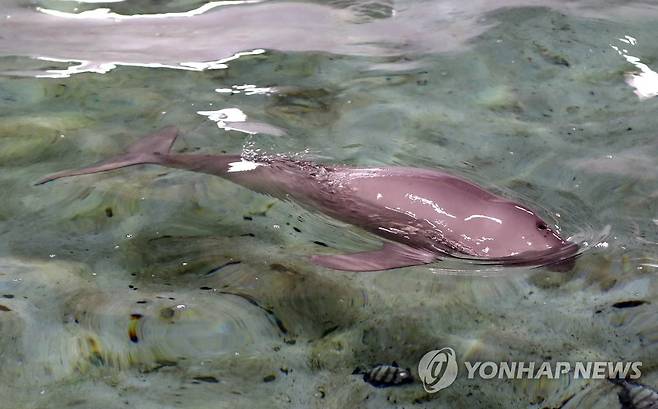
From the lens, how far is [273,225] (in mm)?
3742

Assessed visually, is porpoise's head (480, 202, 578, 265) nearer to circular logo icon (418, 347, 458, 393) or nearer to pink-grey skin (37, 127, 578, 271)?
pink-grey skin (37, 127, 578, 271)

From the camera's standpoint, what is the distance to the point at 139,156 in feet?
13.9

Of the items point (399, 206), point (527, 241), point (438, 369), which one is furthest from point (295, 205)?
point (438, 369)

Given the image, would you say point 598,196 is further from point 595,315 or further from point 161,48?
point 161,48

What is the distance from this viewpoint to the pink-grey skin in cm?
351

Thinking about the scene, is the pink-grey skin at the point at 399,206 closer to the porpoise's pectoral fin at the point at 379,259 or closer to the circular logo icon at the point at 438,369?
the porpoise's pectoral fin at the point at 379,259

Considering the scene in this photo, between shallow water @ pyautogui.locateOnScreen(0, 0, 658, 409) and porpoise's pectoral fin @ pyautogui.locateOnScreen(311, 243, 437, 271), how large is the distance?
0.18 feet

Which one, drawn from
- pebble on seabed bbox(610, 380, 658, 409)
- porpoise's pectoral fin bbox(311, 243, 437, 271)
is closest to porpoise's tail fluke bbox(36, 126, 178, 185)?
porpoise's pectoral fin bbox(311, 243, 437, 271)

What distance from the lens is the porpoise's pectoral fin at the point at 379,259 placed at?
336 centimetres

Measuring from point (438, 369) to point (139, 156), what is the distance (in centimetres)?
209

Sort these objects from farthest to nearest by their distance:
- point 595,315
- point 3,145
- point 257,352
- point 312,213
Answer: point 3,145, point 312,213, point 595,315, point 257,352

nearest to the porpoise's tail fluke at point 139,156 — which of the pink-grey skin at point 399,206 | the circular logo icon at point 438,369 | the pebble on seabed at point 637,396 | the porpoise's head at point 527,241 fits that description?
the pink-grey skin at point 399,206

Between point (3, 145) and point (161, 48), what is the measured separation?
1.56 meters

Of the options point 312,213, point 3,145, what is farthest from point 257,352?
point 3,145
